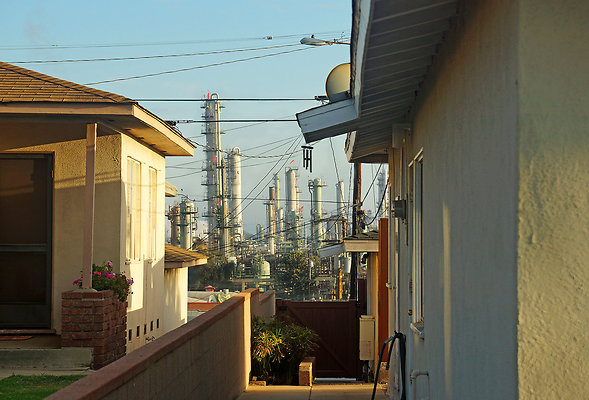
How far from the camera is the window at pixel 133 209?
11.8 metres

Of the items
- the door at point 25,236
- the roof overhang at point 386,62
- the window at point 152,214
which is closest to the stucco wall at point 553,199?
the roof overhang at point 386,62

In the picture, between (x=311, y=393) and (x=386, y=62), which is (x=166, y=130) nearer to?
(x=311, y=393)

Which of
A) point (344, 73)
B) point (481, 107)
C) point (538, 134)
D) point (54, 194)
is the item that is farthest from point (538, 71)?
point (54, 194)

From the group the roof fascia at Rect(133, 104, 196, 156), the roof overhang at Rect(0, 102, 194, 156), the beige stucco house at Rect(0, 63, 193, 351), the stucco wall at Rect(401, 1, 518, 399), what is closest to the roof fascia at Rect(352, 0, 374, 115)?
the stucco wall at Rect(401, 1, 518, 399)

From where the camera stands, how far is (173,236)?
65.1 metres

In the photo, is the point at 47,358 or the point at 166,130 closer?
the point at 47,358

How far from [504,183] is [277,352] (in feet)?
31.6

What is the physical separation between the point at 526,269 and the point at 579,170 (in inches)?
17.8

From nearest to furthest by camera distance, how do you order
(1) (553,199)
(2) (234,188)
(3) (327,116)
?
(1) (553,199)
(3) (327,116)
(2) (234,188)

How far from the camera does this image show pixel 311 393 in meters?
10.8

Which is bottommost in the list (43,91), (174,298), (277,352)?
(277,352)

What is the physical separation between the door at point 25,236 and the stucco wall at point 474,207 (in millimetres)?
6551

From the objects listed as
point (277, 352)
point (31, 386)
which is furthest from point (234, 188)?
point (31, 386)

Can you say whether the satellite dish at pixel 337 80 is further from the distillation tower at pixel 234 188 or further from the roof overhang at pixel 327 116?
the distillation tower at pixel 234 188
